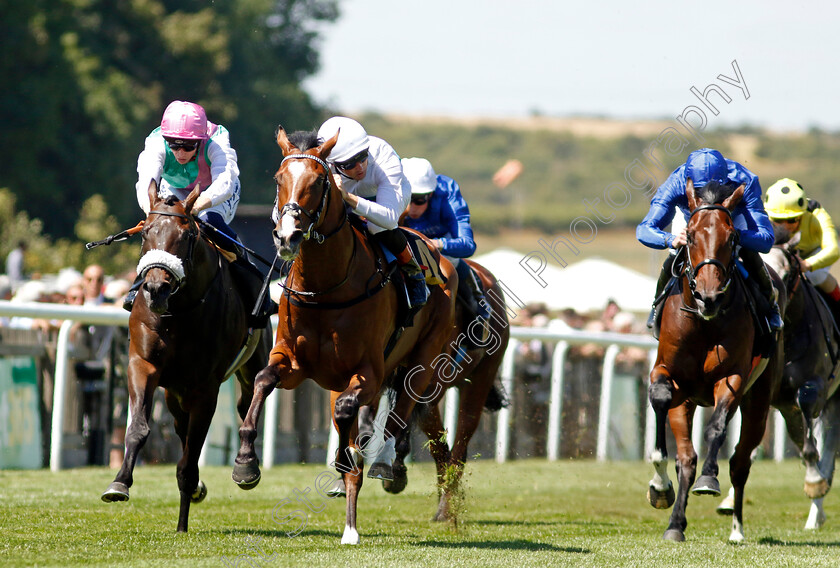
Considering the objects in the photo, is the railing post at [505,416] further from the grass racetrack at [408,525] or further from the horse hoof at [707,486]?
the horse hoof at [707,486]

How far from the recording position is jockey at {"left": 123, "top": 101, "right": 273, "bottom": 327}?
6926 mm

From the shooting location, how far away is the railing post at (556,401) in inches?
506

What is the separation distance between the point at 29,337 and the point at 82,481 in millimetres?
1610

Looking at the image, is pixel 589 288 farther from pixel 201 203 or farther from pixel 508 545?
pixel 201 203

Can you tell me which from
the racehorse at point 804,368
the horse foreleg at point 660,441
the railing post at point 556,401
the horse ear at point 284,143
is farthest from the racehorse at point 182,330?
the railing post at point 556,401

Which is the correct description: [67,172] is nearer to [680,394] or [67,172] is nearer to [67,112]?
[67,112]

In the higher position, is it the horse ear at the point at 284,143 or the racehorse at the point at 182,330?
the horse ear at the point at 284,143

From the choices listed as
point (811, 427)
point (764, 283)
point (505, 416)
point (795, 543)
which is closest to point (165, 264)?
point (764, 283)

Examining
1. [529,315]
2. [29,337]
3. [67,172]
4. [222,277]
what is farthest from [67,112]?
[222,277]

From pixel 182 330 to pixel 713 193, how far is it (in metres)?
3.22

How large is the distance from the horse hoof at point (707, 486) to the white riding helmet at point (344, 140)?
8.86ft

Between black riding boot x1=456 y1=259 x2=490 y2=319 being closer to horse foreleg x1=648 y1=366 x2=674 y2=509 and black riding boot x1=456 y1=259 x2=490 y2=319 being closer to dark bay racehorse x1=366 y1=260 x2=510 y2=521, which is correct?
dark bay racehorse x1=366 y1=260 x2=510 y2=521

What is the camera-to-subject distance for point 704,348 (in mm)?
7242

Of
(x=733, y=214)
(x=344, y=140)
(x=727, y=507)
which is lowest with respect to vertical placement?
(x=727, y=507)
